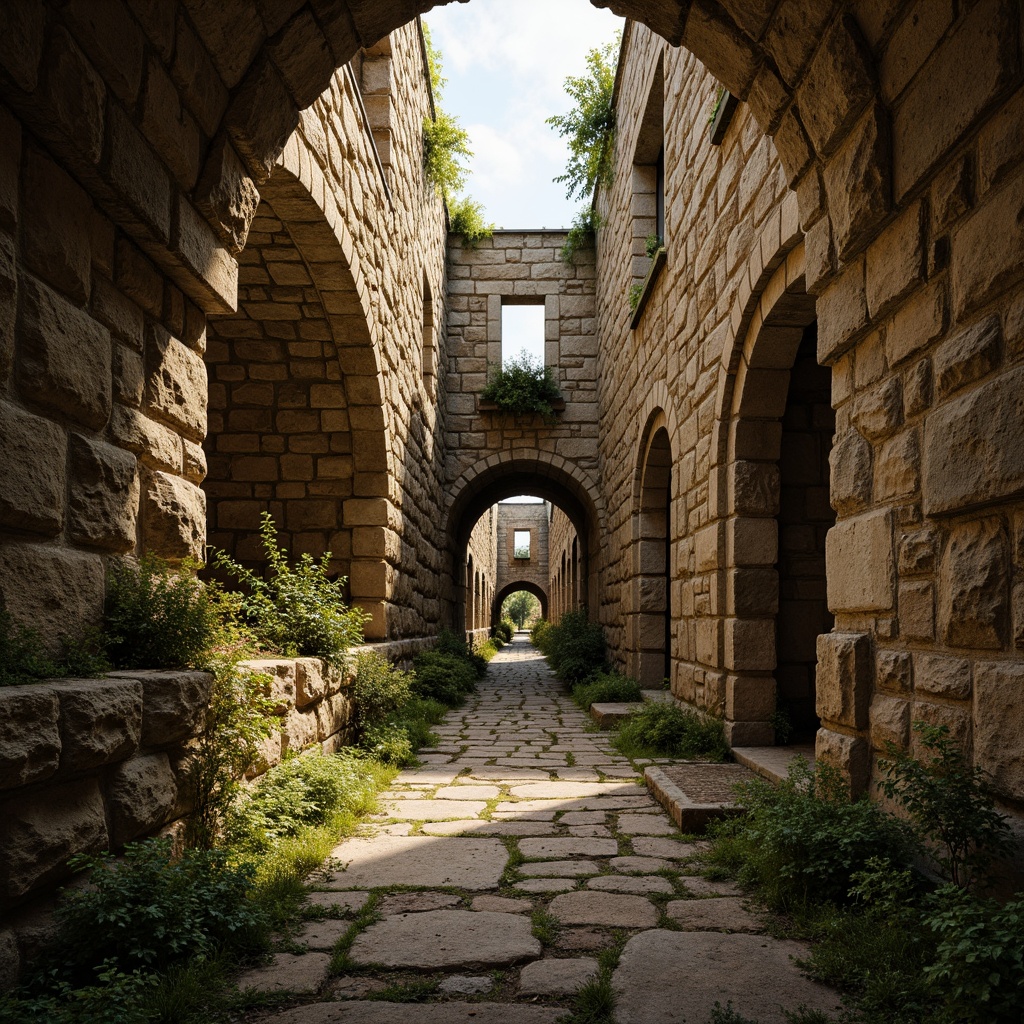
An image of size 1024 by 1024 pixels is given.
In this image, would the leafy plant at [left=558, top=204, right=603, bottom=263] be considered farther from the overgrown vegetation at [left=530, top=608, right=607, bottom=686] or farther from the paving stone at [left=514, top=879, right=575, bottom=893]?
the paving stone at [left=514, top=879, right=575, bottom=893]

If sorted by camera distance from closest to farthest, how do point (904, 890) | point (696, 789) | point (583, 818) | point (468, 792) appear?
point (904, 890), point (583, 818), point (696, 789), point (468, 792)

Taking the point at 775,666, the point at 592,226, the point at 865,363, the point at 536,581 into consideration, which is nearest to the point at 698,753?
the point at 775,666

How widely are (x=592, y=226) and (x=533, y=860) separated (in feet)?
36.1

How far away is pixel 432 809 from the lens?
4.25m

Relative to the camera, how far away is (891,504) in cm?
267

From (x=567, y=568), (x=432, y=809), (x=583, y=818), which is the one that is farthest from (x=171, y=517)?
(x=567, y=568)

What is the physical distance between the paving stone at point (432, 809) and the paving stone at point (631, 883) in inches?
44.9

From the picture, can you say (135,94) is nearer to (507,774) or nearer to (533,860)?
(533,860)

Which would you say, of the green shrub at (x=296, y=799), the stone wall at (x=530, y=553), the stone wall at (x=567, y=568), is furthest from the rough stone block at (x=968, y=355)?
the stone wall at (x=530, y=553)

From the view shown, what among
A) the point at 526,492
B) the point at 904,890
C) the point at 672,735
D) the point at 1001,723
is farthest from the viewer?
the point at 526,492

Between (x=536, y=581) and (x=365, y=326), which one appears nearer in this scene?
(x=365, y=326)

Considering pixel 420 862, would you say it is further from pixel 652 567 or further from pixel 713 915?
pixel 652 567

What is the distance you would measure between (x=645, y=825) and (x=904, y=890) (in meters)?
1.71

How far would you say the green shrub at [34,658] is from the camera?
1993 millimetres
